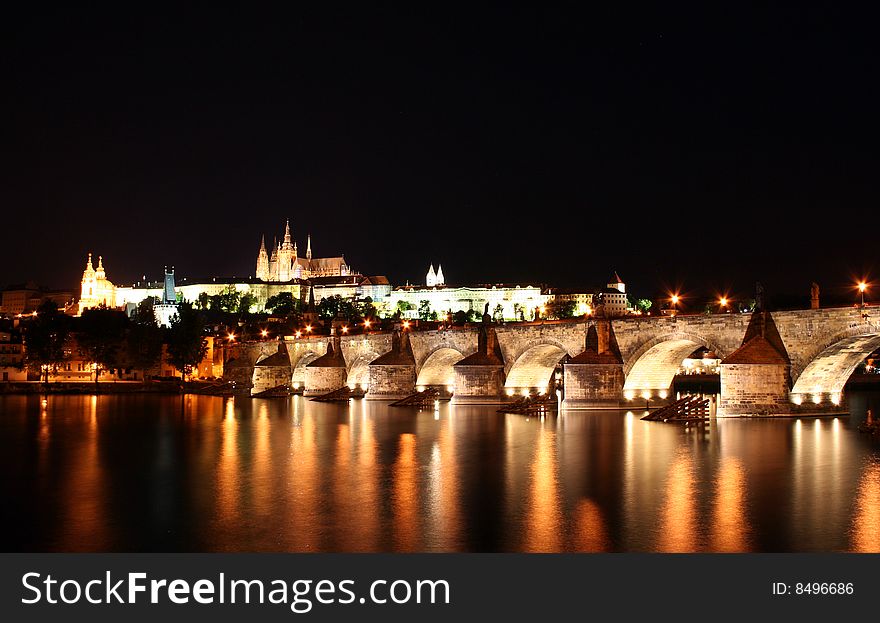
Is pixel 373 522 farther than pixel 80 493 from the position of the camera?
No

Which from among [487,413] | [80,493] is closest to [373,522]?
[80,493]

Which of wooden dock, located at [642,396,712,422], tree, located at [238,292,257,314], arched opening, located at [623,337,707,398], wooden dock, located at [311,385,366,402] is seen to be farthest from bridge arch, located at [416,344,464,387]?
tree, located at [238,292,257,314]

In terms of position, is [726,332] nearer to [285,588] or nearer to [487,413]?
[487,413]

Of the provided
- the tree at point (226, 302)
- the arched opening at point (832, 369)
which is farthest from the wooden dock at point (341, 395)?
the tree at point (226, 302)

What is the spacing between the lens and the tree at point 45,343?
69.9 m

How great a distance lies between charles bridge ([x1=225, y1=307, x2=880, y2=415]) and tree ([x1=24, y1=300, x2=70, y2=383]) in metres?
Result: 24.9

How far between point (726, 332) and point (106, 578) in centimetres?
2557

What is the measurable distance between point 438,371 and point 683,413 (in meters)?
18.8

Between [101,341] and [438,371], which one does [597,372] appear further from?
[101,341]

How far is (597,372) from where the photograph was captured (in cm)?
3794

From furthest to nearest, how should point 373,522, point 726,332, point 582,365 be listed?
point 582,365
point 726,332
point 373,522

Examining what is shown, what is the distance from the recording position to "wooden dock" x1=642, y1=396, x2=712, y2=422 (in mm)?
33531

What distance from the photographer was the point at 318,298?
17662cm

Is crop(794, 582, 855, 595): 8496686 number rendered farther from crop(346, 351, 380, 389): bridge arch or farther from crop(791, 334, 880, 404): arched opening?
crop(346, 351, 380, 389): bridge arch
